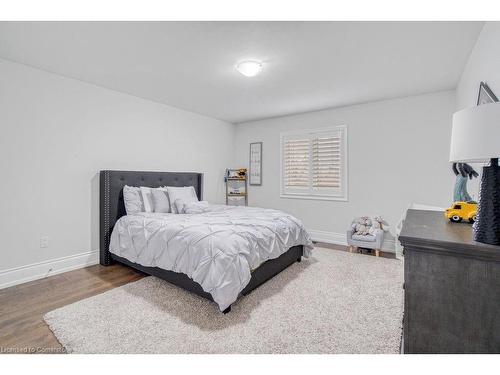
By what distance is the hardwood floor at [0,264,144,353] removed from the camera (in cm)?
180

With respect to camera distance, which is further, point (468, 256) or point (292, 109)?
point (292, 109)

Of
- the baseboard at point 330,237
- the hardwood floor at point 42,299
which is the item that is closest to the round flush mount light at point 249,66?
the hardwood floor at point 42,299

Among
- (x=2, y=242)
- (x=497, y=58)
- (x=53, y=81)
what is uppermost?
(x=53, y=81)

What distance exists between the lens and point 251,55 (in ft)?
8.29

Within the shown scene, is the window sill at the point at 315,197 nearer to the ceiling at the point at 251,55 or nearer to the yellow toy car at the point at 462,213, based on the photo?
the ceiling at the point at 251,55

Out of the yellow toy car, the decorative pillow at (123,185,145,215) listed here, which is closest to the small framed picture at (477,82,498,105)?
the yellow toy car

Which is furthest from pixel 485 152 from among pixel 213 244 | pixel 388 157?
pixel 388 157

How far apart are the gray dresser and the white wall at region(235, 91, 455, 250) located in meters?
3.06

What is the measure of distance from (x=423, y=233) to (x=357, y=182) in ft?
10.8


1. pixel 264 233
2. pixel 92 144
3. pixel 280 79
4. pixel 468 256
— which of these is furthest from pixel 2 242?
pixel 468 256

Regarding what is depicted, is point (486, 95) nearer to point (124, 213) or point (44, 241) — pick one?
point (124, 213)

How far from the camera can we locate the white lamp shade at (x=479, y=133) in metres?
0.96

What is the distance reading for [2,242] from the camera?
270cm
